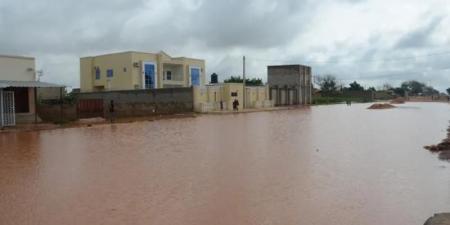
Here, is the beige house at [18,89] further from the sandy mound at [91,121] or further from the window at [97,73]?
the window at [97,73]

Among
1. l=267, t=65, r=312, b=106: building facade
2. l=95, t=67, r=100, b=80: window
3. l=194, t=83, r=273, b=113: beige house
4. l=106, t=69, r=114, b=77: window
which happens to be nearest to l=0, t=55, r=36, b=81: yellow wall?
l=194, t=83, r=273, b=113: beige house

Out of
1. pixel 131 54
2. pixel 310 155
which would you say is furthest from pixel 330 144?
pixel 131 54

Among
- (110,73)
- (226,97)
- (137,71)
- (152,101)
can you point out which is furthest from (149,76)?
(152,101)

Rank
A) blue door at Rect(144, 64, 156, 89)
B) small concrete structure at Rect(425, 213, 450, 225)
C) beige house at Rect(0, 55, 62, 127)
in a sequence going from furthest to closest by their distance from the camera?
1. blue door at Rect(144, 64, 156, 89)
2. beige house at Rect(0, 55, 62, 127)
3. small concrete structure at Rect(425, 213, 450, 225)

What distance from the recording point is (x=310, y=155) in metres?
16.4

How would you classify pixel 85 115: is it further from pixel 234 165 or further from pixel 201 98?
pixel 234 165

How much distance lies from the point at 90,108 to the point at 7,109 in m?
11.2

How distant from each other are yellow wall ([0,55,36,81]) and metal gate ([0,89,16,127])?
1.83 m

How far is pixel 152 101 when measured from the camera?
2093 inches

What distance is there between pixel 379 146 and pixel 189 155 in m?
7.35

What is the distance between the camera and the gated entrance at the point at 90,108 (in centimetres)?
3950

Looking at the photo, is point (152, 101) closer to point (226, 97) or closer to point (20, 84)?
point (226, 97)

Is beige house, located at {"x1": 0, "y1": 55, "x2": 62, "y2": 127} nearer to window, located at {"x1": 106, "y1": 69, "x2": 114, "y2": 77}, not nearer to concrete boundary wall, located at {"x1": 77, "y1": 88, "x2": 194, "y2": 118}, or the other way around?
concrete boundary wall, located at {"x1": 77, "y1": 88, "x2": 194, "y2": 118}

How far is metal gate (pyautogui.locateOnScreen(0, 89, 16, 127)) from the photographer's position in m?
28.9
